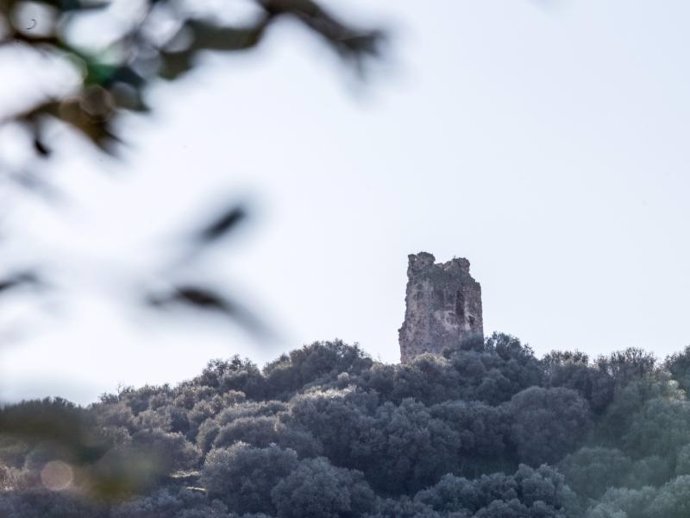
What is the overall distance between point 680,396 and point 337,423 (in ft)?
26.2

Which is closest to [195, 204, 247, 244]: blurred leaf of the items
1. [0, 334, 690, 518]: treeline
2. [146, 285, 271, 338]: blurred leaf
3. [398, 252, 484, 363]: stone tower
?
[146, 285, 271, 338]: blurred leaf

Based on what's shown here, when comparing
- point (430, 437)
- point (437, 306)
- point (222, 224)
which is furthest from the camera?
point (437, 306)

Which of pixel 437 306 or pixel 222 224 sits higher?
pixel 437 306

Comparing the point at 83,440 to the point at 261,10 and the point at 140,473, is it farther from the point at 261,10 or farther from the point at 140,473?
the point at 261,10

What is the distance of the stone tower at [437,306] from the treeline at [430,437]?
334cm

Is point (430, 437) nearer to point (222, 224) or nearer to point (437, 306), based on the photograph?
point (437, 306)

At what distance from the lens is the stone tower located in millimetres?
51156

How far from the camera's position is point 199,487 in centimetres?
3506

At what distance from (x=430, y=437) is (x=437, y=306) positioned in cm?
1331

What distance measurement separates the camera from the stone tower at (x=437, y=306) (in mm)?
51156

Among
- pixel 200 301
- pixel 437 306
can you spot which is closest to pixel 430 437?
pixel 437 306

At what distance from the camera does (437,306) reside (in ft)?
168

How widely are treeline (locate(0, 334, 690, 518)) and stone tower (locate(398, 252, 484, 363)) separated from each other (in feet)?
11.0

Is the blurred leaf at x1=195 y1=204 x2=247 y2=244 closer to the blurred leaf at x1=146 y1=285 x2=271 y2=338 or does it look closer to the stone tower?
the blurred leaf at x1=146 y1=285 x2=271 y2=338
